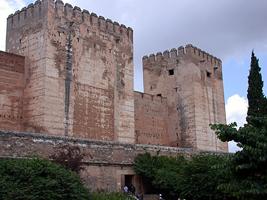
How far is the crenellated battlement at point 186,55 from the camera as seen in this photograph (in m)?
30.3

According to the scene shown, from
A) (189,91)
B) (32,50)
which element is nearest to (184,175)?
(32,50)

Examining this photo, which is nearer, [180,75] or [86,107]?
[86,107]

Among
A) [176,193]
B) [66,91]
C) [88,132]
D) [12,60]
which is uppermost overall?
[12,60]

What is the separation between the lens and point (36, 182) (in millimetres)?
12062

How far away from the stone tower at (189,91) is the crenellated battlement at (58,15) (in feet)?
25.7

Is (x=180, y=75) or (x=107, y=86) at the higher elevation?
(x=180, y=75)

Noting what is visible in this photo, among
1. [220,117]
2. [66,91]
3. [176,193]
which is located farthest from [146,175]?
[220,117]

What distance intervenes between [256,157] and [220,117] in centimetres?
2279

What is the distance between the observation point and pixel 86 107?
21688 mm

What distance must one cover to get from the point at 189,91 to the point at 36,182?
19.1 m

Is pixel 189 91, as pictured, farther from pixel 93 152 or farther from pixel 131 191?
pixel 93 152

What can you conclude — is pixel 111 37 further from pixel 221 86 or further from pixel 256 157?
pixel 256 157

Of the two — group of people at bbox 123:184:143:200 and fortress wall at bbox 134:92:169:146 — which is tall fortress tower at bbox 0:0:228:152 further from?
group of people at bbox 123:184:143:200

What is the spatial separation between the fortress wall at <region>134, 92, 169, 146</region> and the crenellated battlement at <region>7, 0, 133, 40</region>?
6104 mm
